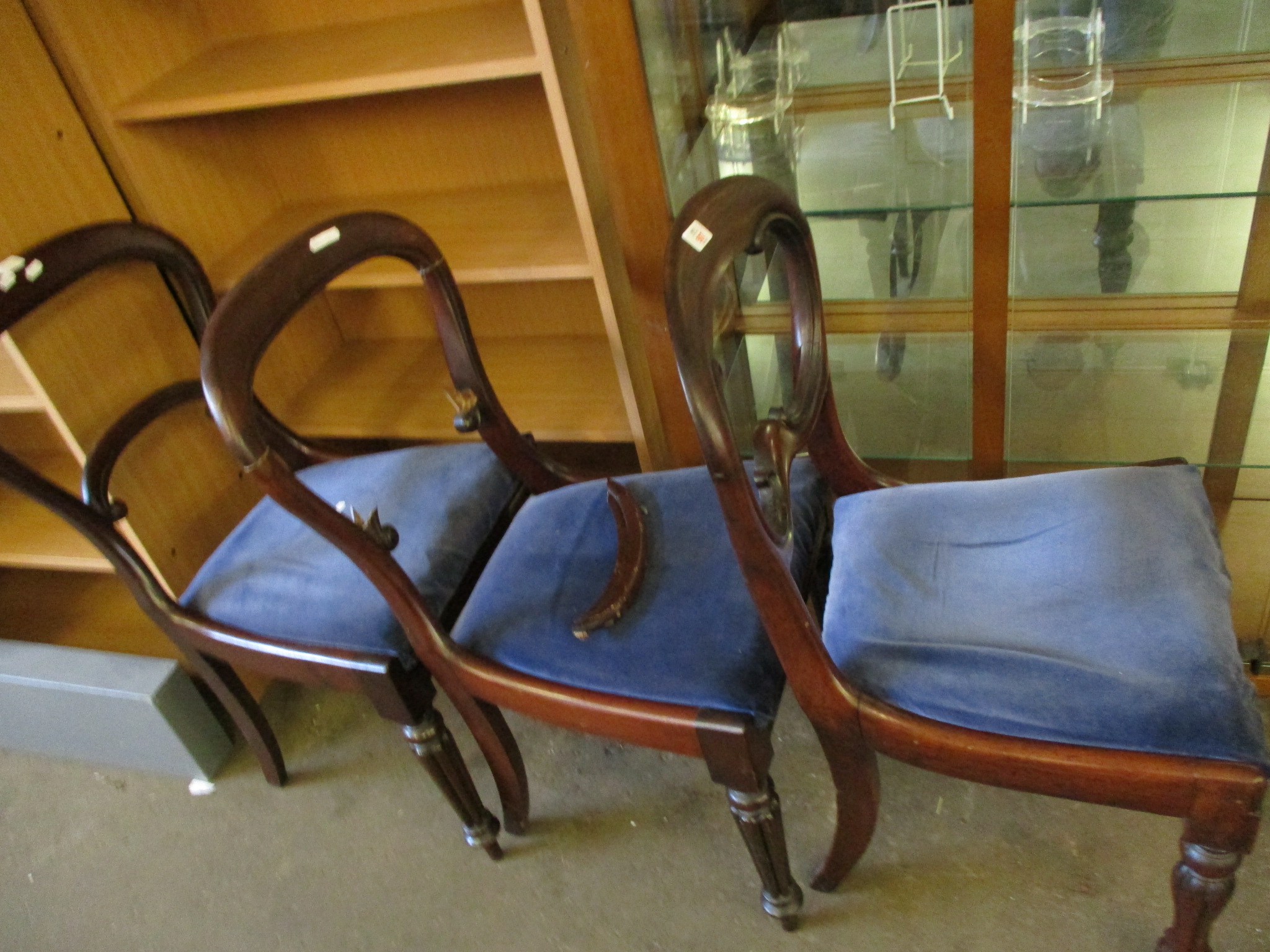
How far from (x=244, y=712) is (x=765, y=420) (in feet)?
3.43

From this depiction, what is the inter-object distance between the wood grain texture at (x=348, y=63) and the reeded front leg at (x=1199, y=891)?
1.15 metres

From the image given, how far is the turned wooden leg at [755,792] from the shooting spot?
3.24 feet

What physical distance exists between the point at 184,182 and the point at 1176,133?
148 cm

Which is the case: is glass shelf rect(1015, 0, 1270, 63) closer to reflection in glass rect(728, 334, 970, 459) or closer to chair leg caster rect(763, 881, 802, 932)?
reflection in glass rect(728, 334, 970, 459)

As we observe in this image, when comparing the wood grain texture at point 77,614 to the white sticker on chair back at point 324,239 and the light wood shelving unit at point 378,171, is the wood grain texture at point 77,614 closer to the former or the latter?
the light wood shelving unit at point 378,171

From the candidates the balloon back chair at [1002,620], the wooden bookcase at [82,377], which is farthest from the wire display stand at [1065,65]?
the wooden bookcase at [82,377]

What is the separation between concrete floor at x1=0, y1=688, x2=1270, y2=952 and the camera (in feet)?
4.07

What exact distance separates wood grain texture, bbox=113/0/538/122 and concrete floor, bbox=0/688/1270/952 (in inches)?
41.5

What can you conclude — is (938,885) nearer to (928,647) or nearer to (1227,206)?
(928,647)

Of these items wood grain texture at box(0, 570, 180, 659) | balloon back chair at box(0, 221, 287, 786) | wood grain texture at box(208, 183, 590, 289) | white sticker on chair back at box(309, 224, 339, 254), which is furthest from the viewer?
wood grain texture at box(0, 570, 180, 659)

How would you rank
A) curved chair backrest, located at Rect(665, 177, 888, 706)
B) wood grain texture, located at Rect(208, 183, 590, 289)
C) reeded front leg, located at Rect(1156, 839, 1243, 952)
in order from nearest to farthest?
curved chair backrest, located at Rect(665, 177, 888, 706) → reeded front leg, located at Rect(1156, 839, 1243, 952) → wood grain texture, located at Rect(208, 183, 590, 289)

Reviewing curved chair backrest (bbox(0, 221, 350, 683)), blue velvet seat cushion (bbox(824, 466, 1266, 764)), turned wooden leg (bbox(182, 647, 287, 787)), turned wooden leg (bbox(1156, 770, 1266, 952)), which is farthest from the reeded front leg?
turned wooden leg (bbox(182, 647, 287, 787))

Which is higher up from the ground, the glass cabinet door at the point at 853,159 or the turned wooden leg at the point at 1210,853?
the glass cabinet door at the point at 853,159

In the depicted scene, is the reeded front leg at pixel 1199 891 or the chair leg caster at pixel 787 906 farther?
the chair leg caster at pixel 787 906
